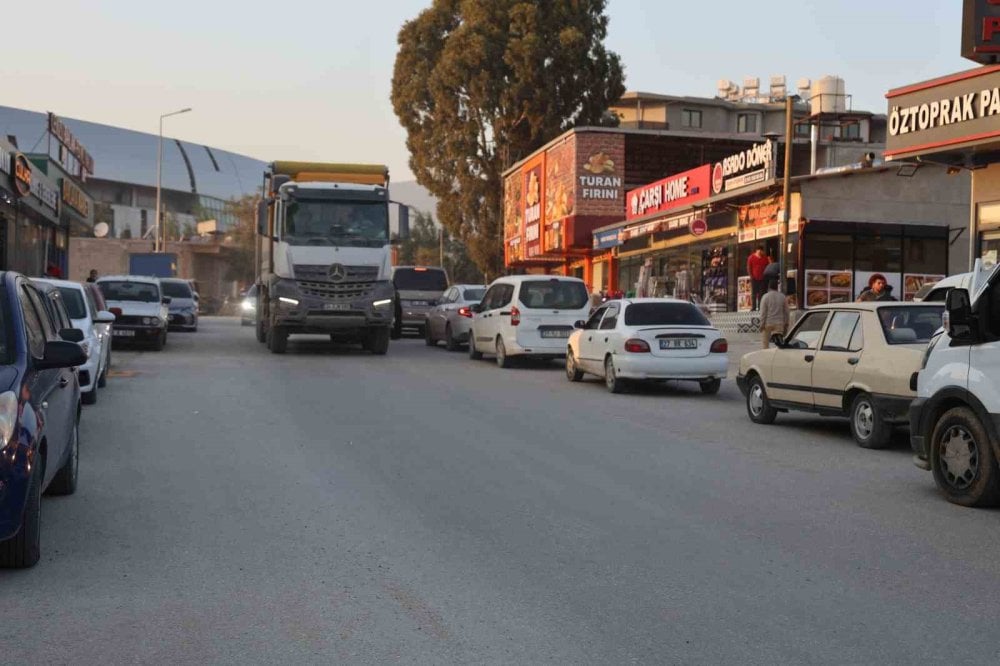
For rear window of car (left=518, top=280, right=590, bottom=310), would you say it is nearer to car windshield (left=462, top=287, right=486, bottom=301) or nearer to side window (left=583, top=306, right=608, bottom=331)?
side window (left=583, top=306, right=608, bottom=331)

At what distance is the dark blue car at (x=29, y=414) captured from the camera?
18.8 feet

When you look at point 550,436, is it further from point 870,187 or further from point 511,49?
point 511,49

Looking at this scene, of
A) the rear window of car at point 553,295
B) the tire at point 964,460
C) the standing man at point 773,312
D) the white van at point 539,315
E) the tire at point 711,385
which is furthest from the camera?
the rear window of car at point 553,295

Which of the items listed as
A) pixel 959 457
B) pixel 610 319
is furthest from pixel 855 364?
pixel 610 319

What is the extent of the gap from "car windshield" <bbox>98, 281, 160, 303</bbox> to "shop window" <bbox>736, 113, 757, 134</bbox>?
5231cm

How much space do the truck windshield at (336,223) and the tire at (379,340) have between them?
197 centimetres

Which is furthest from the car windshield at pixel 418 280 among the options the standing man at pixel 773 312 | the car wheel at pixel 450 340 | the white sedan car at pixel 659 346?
the white sedan car at pixel 659 346

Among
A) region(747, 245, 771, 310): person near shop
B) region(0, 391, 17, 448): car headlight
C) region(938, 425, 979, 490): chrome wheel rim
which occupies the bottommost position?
region(938, 425, 979, 490): chrome wheel rim

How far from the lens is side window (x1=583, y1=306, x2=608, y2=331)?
1805 cm

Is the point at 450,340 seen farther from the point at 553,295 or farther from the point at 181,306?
the point at 181,306

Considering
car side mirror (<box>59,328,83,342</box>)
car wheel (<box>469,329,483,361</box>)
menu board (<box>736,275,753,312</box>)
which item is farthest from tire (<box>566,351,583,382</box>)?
menu board (<box>736,275,753,312</box>)

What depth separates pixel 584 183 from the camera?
47969mm

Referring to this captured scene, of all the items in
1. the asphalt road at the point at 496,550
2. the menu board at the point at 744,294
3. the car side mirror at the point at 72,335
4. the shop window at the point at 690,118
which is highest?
the shop window at the point at 690,118

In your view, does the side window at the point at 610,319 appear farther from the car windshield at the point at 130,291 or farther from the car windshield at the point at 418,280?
the car windshield at the point at 418,280
